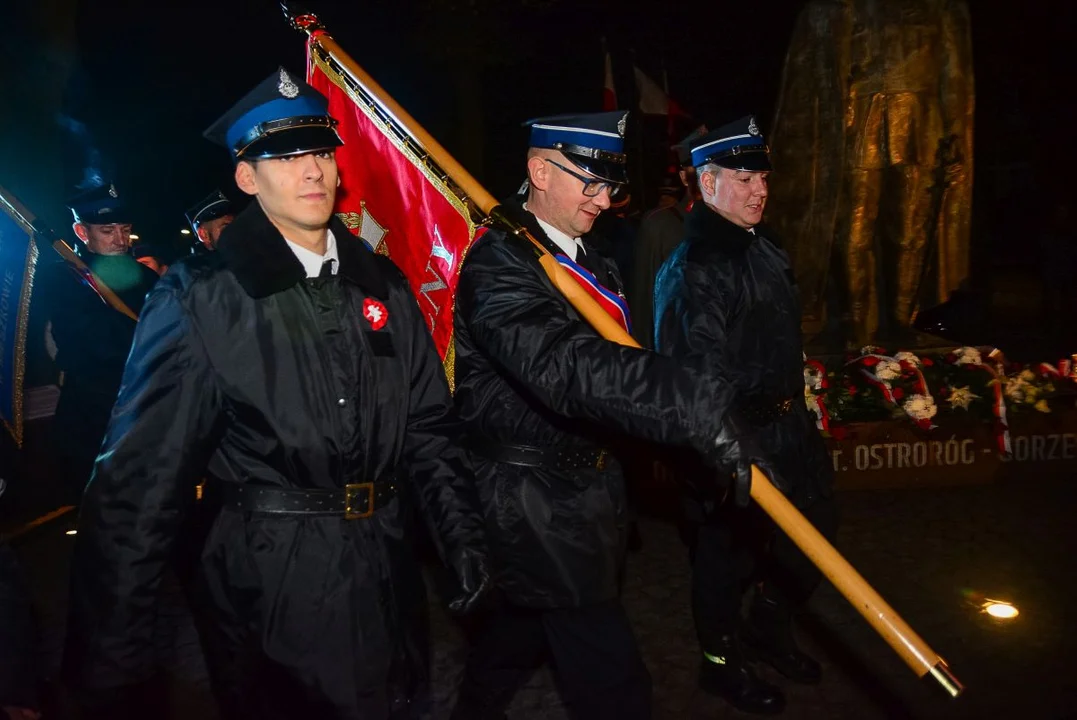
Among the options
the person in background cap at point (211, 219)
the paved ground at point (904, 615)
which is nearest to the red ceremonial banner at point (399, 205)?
the paved ground at point (904, 615)

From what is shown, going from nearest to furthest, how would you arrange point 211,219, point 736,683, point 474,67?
point 736,683
point 211,219
point 474,67

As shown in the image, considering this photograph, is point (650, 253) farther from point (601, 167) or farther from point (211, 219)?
point (601, 167)

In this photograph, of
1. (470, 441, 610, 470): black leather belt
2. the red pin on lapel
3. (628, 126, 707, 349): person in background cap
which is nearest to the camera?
the red pin on lapel

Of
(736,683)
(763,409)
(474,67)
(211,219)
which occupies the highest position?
(474,67)

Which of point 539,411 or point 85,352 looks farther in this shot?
point 85,352

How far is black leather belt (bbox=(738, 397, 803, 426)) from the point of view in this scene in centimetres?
358

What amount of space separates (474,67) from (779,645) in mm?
10847

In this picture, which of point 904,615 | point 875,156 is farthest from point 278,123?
point 875,156

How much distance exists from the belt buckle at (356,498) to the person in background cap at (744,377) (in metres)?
1.38

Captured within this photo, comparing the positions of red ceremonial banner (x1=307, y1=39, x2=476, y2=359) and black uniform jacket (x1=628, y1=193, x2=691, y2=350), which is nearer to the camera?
red ceremonial banner (x1=307, y1=39, x2=476, y2=359)

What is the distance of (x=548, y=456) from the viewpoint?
2945mm

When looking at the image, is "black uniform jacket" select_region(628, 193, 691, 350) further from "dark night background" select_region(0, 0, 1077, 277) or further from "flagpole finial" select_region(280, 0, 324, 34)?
"dark night background" select_region(0, 0, 1077, 277)

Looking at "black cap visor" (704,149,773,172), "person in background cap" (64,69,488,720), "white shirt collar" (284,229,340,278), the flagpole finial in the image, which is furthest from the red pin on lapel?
"black cap visor" (704,149,773,172)

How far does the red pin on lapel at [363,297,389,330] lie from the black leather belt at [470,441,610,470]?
0.69m
